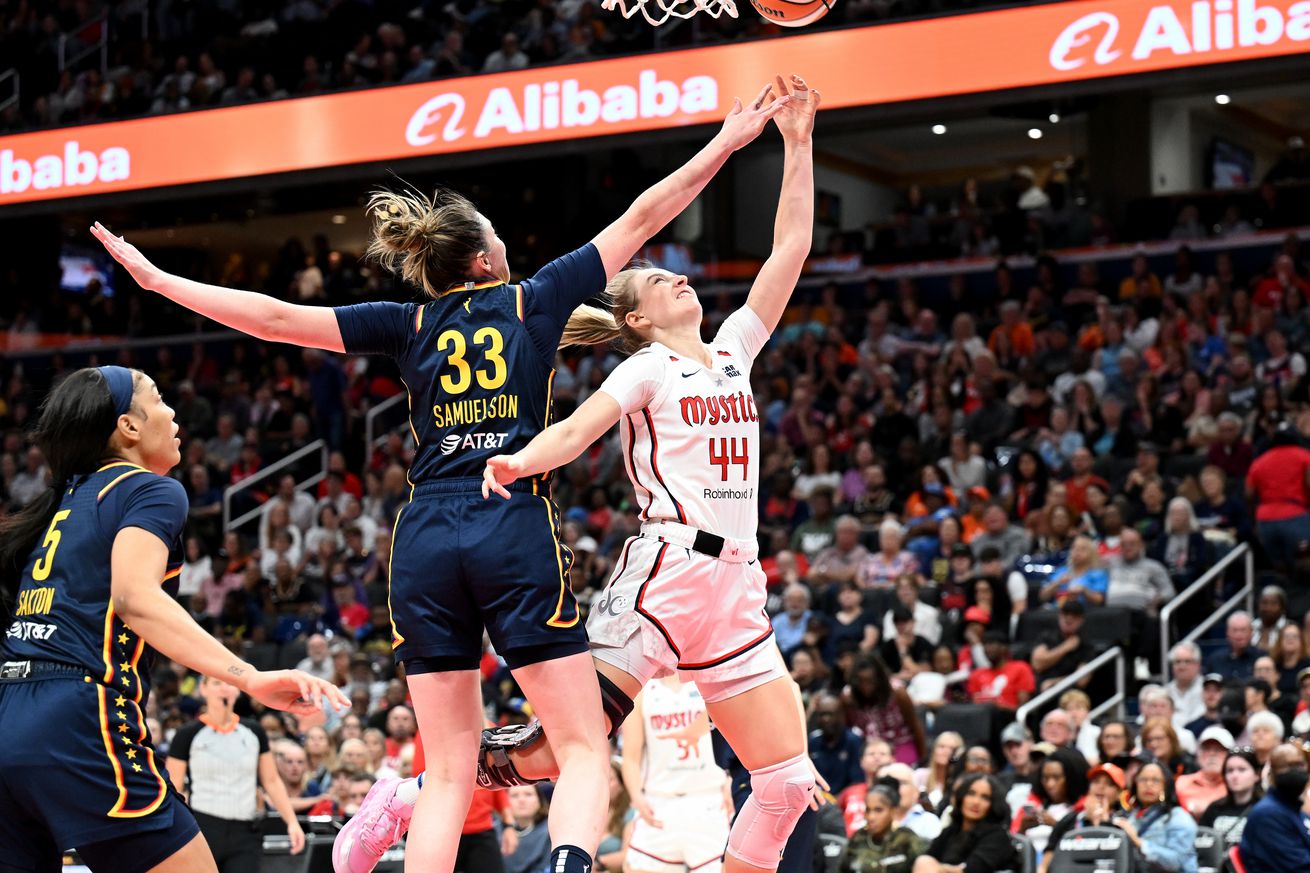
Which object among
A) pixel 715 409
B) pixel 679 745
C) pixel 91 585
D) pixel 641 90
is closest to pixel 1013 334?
pixel 641 90

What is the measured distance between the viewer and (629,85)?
15.1 metres

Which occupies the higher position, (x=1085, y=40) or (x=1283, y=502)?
(x=1085, y=40)

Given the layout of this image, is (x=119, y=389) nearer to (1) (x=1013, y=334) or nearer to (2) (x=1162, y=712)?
(2) (x=1162, y=712)

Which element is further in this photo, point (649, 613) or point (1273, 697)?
point (1273, 697)

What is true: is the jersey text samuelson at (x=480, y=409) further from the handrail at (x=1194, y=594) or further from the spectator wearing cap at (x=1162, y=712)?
the handrail at (x=1194, y=594)

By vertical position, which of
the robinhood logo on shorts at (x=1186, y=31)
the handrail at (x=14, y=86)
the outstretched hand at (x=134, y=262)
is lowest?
the outstretched hand at (x=134, y=262)

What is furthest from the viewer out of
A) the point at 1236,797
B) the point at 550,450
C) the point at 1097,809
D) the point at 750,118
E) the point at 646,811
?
the point at 1236,797

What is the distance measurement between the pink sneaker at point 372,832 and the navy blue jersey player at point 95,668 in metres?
1.04

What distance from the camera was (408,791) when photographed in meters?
5.36

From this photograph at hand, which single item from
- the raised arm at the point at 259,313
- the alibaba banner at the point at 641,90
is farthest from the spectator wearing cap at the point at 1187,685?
the raised arm at the point at 259,313

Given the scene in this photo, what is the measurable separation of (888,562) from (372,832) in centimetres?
1057

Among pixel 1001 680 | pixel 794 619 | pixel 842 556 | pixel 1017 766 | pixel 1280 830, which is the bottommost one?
pixel 1017 766

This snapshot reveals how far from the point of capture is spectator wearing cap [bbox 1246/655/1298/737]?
38.7 ft

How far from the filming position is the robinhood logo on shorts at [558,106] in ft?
49.0
